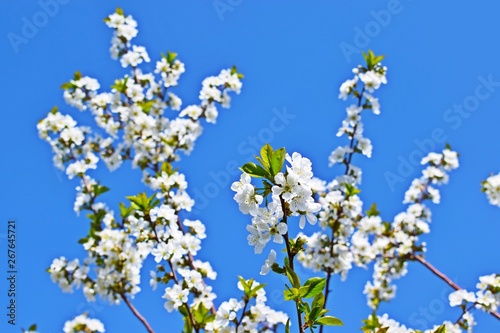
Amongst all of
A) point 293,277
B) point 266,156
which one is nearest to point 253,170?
point 266,156

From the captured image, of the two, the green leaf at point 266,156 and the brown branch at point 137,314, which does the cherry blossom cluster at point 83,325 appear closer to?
the brown branch at point 137,314

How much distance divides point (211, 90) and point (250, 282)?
337 centimetres

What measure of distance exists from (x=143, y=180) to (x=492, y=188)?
3973 millimetres

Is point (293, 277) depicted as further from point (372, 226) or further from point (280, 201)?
point (372, 226)

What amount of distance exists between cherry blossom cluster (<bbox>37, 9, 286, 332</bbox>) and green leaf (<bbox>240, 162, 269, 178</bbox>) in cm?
171

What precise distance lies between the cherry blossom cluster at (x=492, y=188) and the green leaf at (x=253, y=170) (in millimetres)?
4116

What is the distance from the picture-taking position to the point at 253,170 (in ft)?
7.30

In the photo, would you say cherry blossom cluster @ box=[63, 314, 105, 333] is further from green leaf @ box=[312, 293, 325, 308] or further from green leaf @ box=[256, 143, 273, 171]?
green leaf @ box=[256, 143, 273, 171]

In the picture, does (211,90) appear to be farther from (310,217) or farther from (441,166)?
(310,217)

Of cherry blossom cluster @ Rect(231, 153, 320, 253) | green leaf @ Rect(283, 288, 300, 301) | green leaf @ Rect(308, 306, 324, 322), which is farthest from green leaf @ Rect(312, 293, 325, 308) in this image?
cherry blossom cluster @ Rect(231, 153, 320, 253)

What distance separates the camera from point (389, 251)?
6.29 metres

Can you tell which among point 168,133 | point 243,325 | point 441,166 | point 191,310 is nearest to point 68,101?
point 168,133

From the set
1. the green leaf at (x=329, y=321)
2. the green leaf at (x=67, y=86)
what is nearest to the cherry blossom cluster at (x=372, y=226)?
the green leaf at (x=329, y=321)

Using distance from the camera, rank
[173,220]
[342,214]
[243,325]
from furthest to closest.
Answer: [342,214] → [173,220] → [243,325]
